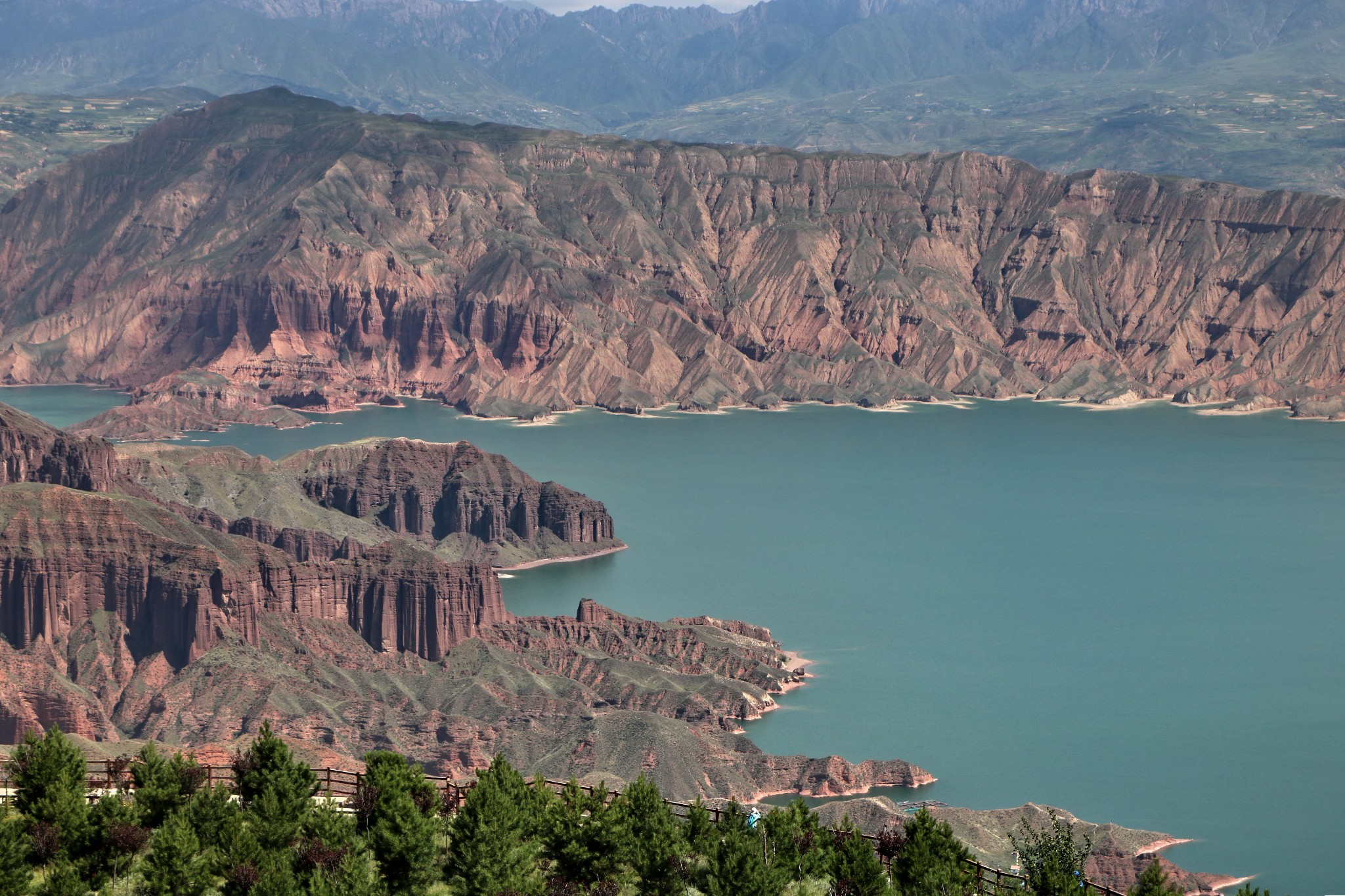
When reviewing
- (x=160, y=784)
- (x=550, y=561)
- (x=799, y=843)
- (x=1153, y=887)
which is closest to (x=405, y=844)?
(x=160, y=784)

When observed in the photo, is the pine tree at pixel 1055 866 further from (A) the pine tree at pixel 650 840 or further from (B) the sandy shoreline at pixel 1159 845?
(B) the sandy shoreline at pixel 1159 845

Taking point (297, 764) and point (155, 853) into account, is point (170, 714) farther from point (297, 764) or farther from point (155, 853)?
point (155, 853)

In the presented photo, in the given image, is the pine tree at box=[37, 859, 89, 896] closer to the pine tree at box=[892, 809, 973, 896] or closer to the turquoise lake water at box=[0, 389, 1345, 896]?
the pine tree at box=[892, 809, 973, 896]

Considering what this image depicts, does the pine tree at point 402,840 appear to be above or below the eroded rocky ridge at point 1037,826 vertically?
above

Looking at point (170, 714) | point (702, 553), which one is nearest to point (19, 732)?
point (170, 714)

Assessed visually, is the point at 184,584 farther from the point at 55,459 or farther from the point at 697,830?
the point at 697,830

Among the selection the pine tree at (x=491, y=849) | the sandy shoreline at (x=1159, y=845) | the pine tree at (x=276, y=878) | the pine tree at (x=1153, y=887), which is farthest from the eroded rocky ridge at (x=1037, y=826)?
the pine tree at (x=276, y=878)
